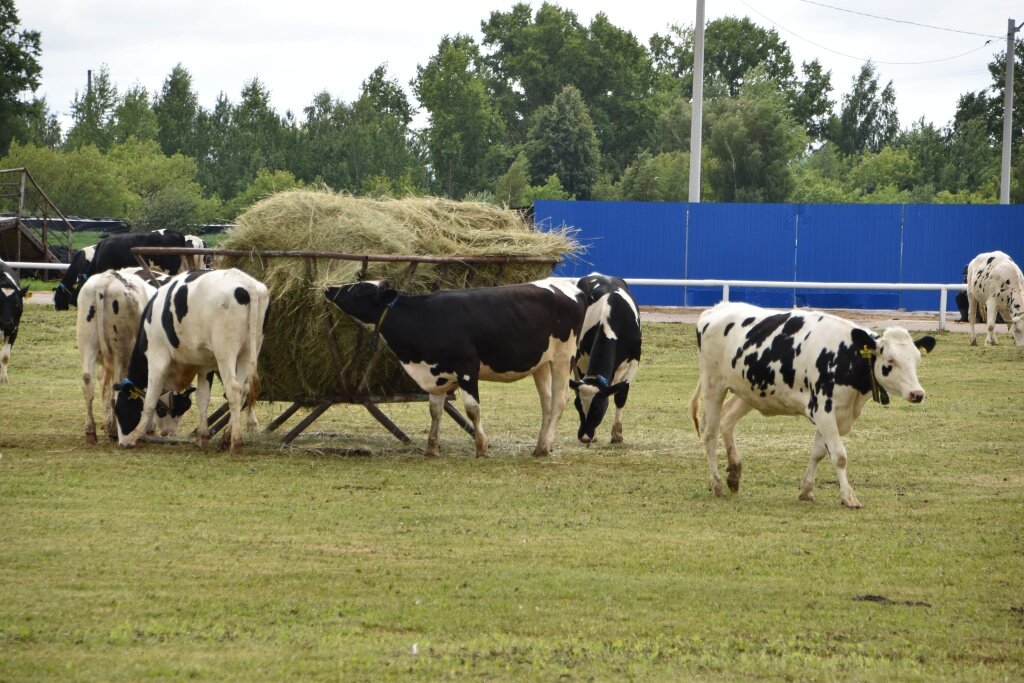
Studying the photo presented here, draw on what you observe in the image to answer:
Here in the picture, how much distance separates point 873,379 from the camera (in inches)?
424

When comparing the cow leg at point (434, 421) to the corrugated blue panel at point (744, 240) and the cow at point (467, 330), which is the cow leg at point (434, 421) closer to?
the cow at point (467, 330)

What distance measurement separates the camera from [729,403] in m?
12.1

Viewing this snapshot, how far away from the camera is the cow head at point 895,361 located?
10562 mm

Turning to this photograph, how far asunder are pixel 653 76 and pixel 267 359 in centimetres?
8038

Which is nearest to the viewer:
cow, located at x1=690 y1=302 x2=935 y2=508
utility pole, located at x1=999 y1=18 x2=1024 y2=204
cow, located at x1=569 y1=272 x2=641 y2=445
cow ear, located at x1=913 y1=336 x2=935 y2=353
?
cow, located at x1=690 y1=302 x2=935 y2=508

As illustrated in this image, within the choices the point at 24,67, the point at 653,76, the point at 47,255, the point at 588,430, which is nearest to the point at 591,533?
the point at 588,430

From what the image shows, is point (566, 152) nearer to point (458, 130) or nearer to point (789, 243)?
point (458, 130)

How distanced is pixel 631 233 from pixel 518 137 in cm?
5336

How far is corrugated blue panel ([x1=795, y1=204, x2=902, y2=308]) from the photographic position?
3547 cm

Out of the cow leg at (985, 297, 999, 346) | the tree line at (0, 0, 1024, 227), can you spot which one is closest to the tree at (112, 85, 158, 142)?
the tree line at (0, 0, 1024, 227)

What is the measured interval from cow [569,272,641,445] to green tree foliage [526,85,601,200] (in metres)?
51.2

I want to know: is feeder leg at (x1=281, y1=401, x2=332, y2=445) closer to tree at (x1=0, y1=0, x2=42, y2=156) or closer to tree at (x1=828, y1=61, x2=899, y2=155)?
tree at (x1=0, y1=0, x2=42, y2=156)

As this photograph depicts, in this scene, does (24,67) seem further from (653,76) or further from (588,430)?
(588,430)

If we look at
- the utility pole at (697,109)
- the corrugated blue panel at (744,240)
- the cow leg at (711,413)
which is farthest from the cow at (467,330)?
the corrugated blue panel at (744,240)
